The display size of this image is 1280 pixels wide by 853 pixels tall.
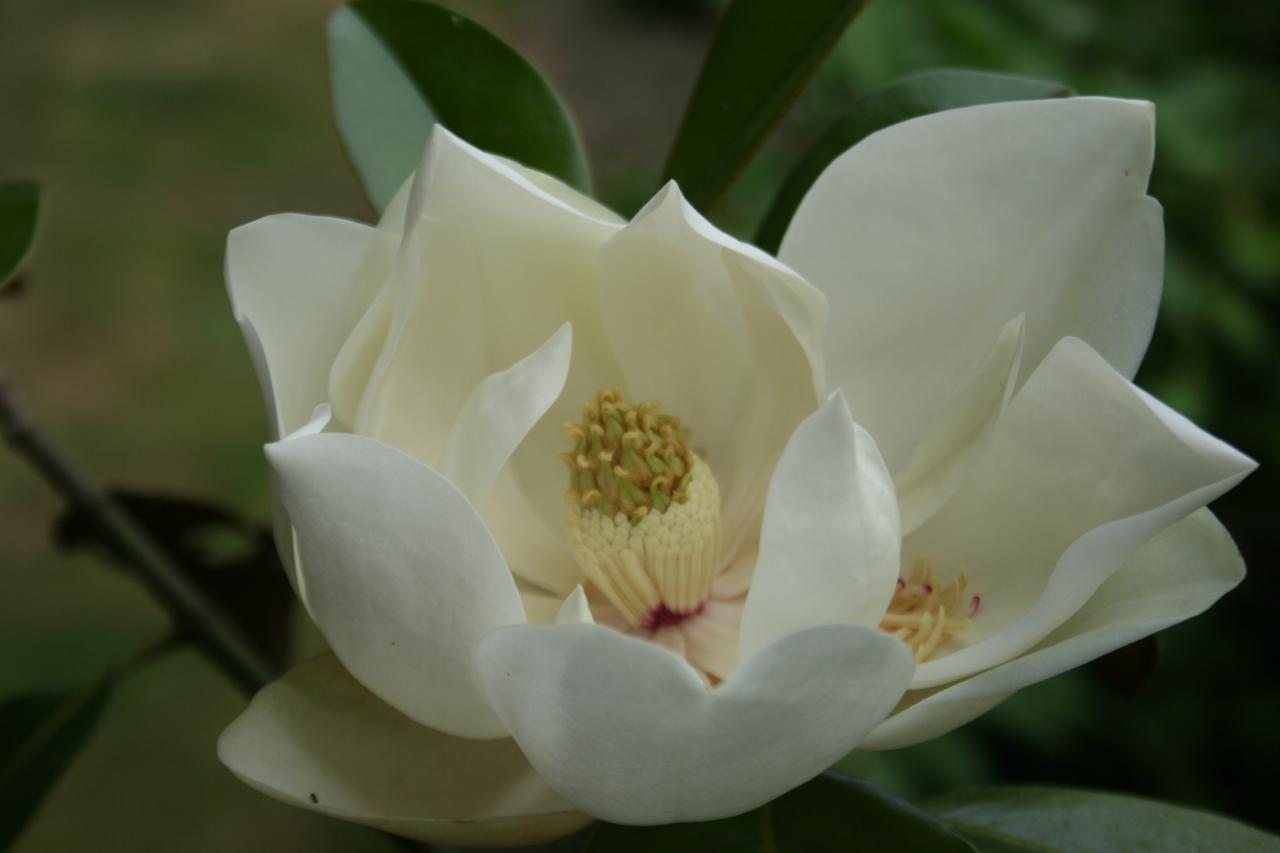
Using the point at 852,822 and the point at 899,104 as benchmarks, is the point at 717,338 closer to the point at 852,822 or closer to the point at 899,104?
the point at 899,104

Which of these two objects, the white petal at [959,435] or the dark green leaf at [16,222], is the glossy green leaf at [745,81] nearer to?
the white petal at [959,435]

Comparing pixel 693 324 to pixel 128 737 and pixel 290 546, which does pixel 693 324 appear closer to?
pixel 290 546

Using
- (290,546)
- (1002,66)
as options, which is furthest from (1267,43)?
(290,546)

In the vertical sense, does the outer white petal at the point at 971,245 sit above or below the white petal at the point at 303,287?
above

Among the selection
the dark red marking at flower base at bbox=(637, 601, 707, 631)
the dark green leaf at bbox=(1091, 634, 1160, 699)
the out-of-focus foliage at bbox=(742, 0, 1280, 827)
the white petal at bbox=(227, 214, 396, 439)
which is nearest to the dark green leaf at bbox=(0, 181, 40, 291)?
the white petal at bbox=(227, 214, 396, 439)

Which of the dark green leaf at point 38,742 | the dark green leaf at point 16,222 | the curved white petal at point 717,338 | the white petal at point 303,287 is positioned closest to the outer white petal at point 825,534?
the curved white petal at point 717,338

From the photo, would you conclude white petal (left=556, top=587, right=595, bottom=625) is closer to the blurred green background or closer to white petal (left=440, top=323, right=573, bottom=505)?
white petal (left=440, top=323, right=573, bottom=505)
